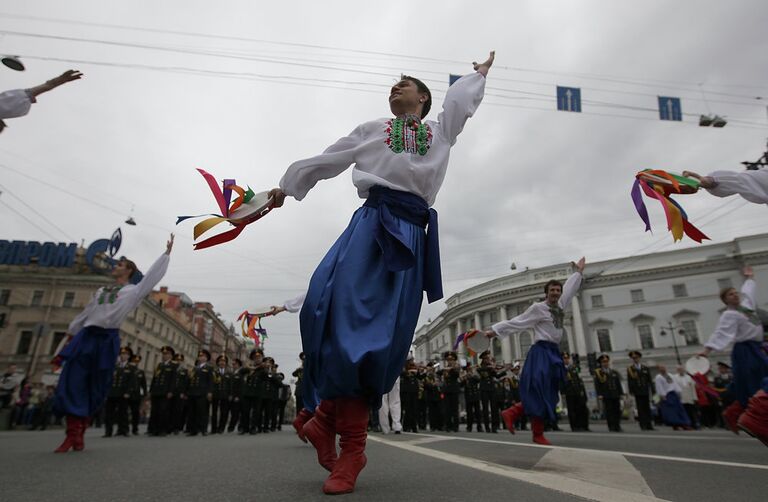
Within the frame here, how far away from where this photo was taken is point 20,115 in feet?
11.9

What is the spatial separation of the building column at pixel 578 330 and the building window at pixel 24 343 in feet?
168

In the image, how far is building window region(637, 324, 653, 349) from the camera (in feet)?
155

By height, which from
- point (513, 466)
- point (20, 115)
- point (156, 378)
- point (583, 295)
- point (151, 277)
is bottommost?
point (513, 466)

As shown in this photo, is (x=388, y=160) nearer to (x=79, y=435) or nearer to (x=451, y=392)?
(x=79, y=435)

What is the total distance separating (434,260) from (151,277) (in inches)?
139

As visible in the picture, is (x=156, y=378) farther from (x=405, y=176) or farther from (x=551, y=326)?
(x=405, y=176)

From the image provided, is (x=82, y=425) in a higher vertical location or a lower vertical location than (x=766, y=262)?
lower

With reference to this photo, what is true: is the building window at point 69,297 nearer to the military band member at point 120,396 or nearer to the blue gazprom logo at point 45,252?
the blue gazprom logo at point 45,252

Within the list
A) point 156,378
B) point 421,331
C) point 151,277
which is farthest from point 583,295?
point 151,277

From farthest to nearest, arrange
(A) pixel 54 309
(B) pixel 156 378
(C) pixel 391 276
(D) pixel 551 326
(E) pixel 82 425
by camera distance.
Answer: (A) pixel 54 309 → (B) pixel 156 378 → (D) pixel 551 326 → (E) pixel 82 425 → (C) pixel 391 276

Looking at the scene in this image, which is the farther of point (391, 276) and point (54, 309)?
point (54, 309)

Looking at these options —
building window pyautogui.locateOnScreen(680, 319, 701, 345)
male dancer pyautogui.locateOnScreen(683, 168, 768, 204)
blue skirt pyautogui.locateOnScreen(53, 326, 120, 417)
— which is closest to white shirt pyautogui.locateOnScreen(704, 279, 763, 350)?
male dancer pyautogui.locateOnScreen(683, 168, 768, 204)

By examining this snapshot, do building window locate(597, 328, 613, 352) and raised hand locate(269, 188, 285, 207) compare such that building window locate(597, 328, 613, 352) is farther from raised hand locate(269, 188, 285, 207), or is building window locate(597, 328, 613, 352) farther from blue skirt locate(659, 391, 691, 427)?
raised hand locate(269, 188, 285, 207)

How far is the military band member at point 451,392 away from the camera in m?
12.7
